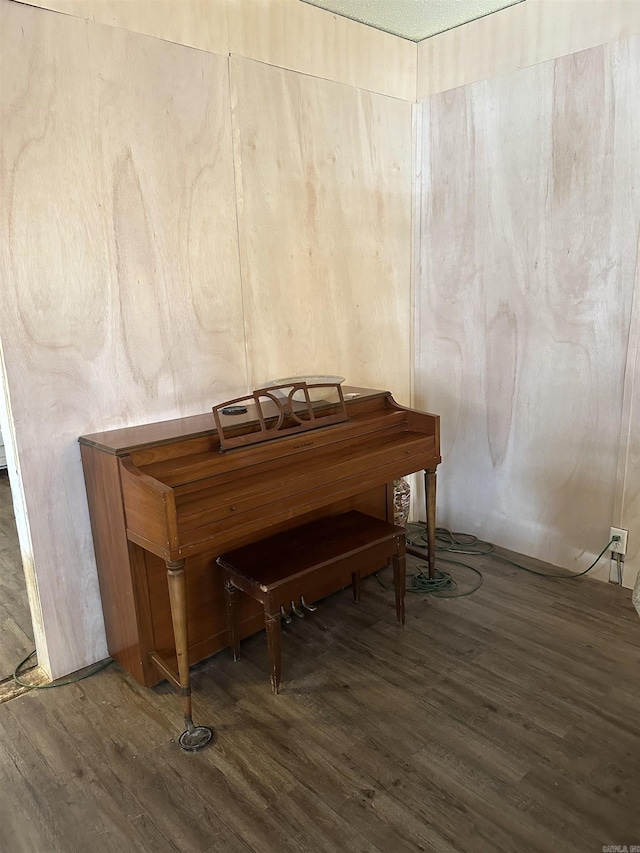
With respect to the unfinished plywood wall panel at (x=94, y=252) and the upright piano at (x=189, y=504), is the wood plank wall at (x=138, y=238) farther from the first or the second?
the upright piano at (x=189, y=504)

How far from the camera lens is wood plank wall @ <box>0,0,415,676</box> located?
1.89 m

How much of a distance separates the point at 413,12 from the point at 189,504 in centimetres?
229

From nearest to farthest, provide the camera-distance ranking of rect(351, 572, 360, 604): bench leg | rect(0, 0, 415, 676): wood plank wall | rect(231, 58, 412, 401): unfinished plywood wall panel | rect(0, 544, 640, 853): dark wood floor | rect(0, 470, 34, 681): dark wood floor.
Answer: rect(0, 544, 640, 853): dark wood floor
rect(0, 0, 415, 676): wood plank wall
rect(0, 470, 34, 681): dark wood floor
rect(231, 58, 412, 401): unfinished plywood wall panel
rect(351, 572, 360, 604): bench leg

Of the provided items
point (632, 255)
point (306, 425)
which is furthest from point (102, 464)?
point (632, 255)

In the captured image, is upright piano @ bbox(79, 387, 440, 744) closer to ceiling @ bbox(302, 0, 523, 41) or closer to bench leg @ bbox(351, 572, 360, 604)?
bench leg @ bbox(351, 572, 360, 604)

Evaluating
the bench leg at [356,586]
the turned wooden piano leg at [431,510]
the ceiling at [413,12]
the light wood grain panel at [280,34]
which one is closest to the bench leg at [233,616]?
the bench leg at [356,586]

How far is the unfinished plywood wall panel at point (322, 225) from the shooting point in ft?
7.98

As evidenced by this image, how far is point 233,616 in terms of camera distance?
216cm

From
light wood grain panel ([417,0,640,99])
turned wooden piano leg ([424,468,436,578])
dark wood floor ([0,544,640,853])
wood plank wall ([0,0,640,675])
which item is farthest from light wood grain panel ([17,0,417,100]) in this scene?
dark wood floor ([0,544,640,853])

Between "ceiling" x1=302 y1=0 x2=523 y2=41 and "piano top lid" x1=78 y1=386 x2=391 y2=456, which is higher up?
"ceiling" x1=302 y1=0 x2=523 y2=41

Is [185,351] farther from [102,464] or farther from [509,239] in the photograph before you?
[509,239]

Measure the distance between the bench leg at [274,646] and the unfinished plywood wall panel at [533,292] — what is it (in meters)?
1.49

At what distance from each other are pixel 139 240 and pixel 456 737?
1888mm

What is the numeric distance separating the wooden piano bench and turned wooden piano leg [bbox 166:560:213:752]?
0.84ft
